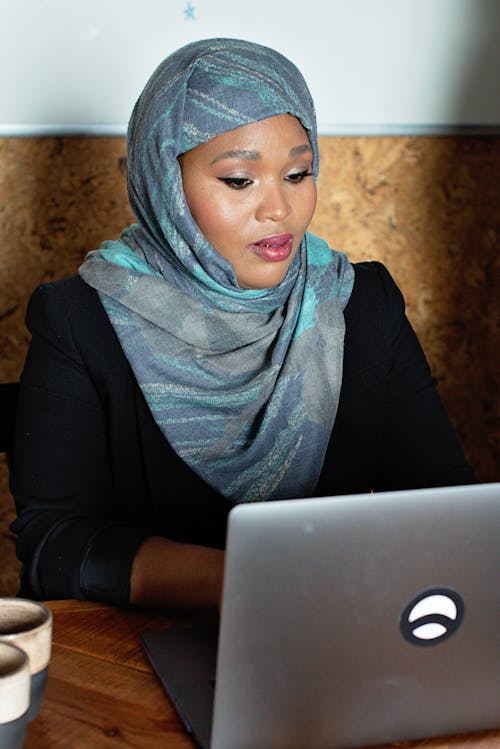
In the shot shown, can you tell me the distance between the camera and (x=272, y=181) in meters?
1.40

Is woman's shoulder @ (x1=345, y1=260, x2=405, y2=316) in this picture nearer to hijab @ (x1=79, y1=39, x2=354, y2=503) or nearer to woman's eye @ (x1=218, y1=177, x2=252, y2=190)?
hijab @ (x1=79, y1=39, x2=354, y2=503)

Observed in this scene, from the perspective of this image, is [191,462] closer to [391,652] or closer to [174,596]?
[174,596]

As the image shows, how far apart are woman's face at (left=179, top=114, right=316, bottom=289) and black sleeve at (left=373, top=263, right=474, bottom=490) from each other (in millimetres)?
271

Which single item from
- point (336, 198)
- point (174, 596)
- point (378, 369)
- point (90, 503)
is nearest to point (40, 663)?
point (174, 596)

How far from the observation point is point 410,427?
159 centimetres

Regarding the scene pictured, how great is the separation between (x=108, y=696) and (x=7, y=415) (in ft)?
2.16

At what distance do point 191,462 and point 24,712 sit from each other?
2.48 ft

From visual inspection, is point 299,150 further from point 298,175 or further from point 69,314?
point 69,314

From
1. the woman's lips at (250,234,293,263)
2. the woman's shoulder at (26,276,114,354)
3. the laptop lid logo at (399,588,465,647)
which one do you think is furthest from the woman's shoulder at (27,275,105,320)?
the laptop lid logo at (399,588,465,647)

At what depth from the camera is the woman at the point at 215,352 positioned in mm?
1396

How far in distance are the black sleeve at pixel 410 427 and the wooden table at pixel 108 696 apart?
0.59 meters

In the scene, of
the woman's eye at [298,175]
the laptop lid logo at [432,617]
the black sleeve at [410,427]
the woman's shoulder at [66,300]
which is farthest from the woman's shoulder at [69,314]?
the laptop lid logo at [432,617]

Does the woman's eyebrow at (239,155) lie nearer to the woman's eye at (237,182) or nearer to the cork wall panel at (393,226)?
the woman's eye at (237,182)

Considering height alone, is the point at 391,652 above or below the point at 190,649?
above
